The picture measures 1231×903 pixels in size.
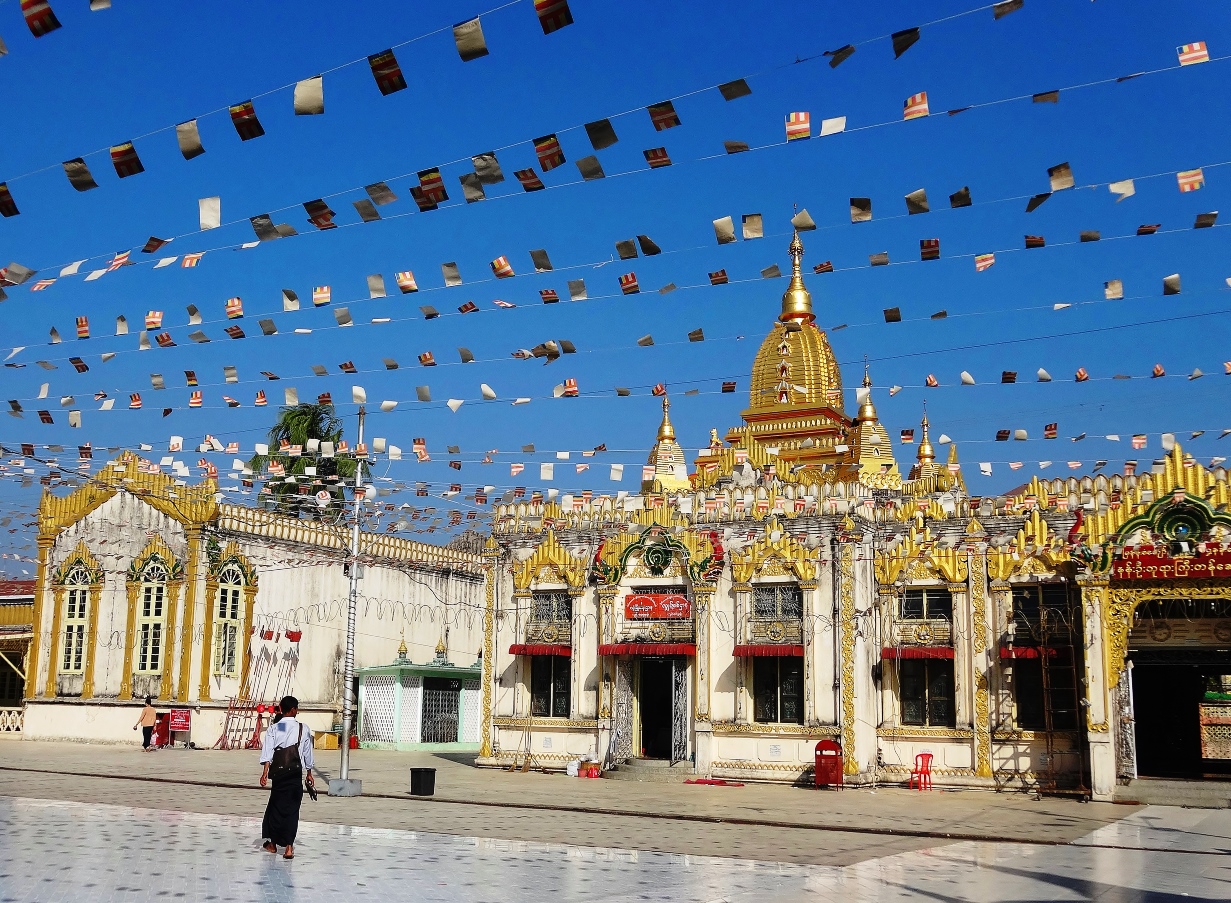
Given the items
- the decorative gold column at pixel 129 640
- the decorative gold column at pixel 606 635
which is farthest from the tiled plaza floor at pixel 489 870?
the decorative gold column at pixel 129 640

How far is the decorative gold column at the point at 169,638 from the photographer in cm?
3409

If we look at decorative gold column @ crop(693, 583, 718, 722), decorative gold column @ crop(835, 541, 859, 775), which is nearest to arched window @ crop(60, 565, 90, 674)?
decorative gold column @ crop(693, 583, 718, 722)

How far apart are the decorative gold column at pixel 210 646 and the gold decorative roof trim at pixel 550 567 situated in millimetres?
9353

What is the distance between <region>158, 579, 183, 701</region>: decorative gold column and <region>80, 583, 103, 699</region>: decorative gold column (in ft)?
9.36

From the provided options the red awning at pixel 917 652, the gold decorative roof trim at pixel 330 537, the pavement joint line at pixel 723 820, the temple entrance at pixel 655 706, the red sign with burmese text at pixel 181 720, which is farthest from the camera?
the gold decorative roof trim at pixel 330 537

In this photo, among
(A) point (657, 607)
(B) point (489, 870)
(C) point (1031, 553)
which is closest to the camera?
(B) point (489, 870)

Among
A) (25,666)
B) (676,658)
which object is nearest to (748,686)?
(676,658)

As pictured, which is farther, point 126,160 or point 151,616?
point 151,616

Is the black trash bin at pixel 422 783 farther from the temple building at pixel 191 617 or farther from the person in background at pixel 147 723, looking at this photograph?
the person in background at pixel 147 723

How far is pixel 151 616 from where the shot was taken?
3531 cm

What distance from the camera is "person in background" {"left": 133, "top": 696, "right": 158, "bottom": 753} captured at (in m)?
32.5

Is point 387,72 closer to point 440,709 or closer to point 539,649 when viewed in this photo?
point 539,649

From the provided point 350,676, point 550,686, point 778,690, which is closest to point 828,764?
point 778,690

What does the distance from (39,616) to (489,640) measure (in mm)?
16050
